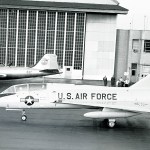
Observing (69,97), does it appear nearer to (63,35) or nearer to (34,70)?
(34,70)

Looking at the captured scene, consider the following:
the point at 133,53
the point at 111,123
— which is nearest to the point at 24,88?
the point at 111,123

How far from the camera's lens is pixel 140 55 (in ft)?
157

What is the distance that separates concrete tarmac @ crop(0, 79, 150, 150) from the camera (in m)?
14.2

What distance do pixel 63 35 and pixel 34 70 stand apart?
919cm

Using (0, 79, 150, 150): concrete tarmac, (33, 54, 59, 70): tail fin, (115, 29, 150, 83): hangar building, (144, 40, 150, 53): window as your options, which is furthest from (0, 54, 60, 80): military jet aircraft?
(0, 79, 150, 150): concrete tarmac

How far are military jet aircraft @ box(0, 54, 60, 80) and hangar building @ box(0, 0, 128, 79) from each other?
730 centimetres

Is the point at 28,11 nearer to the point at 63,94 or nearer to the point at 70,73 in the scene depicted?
the point at 70,73

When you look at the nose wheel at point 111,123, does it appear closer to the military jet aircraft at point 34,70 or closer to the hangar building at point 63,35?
the military jet aircraft at point 34,70

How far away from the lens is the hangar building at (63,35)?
153 feet

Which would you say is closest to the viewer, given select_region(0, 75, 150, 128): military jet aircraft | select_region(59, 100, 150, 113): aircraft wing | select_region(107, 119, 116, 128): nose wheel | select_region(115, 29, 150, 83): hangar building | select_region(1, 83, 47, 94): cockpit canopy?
select_region(59, 100, 150, 113): aircraft wing

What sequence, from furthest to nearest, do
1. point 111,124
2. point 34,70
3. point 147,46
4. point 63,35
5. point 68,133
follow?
1. point 147,46
2. point 63,35
3. point 34,70
4. point 111,124
5. point 68,133

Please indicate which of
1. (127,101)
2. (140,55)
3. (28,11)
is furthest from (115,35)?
(127,101)

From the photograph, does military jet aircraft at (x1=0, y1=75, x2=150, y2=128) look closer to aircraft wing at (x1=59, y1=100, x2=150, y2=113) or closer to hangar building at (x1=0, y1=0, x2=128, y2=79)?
aircraft wing at (x1=59, y1=100, x2=150, y2=113)

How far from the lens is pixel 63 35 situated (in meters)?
46.9
